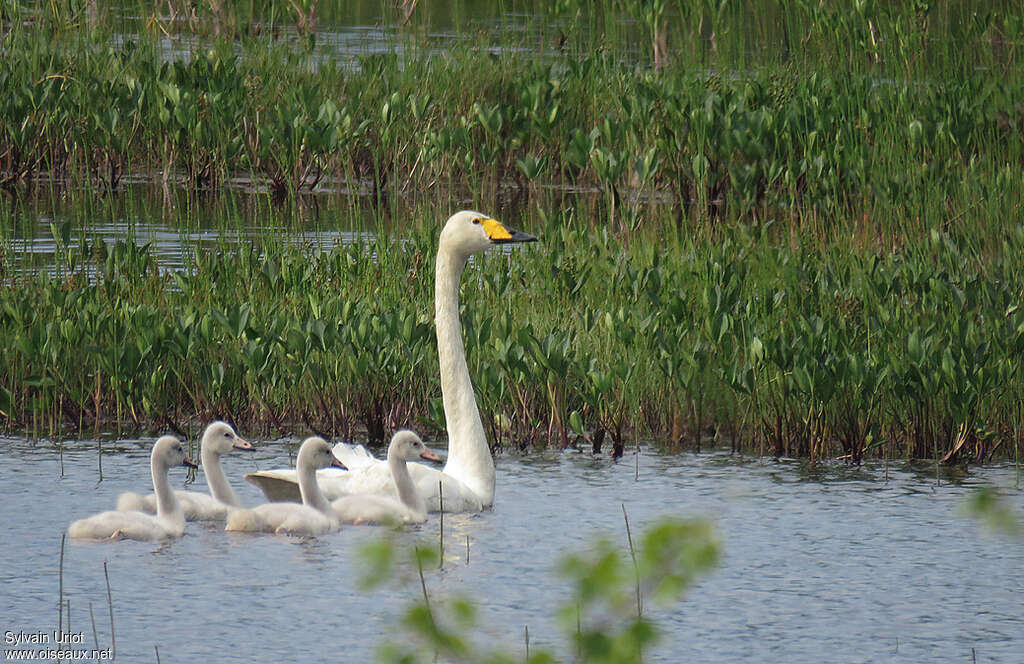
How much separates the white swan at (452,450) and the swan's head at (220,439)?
16cm

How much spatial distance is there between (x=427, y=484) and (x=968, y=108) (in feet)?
29.9

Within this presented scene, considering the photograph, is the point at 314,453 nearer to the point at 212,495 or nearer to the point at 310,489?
the point at 310,489

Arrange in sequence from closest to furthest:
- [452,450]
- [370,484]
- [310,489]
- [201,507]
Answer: [310,489] → [201,507] → [370,484] → [452,450]

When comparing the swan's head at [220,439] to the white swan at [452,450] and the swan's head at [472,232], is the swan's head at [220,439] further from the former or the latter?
the swan's head at [472,232]

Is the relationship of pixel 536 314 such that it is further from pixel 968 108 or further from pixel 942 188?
pixel 968 108

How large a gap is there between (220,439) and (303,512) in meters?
0.73

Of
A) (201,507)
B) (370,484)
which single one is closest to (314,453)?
(370,484)

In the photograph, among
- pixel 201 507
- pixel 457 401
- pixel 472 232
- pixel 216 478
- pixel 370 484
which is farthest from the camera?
pixel 472 232

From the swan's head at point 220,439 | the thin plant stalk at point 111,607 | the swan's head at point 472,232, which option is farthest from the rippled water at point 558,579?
the swan's head at point 472,232

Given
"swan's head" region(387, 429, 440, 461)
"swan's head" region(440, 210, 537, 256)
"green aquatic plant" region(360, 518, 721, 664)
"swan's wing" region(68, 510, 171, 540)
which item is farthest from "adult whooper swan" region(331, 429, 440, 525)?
"green aquatic plant" region(360, 518, 721, 664)

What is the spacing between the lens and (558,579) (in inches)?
278

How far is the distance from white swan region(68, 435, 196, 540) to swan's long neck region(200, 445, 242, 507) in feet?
0.93

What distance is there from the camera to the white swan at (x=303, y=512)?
760 centimetres

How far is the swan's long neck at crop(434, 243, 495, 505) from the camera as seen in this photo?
8.30 metres
